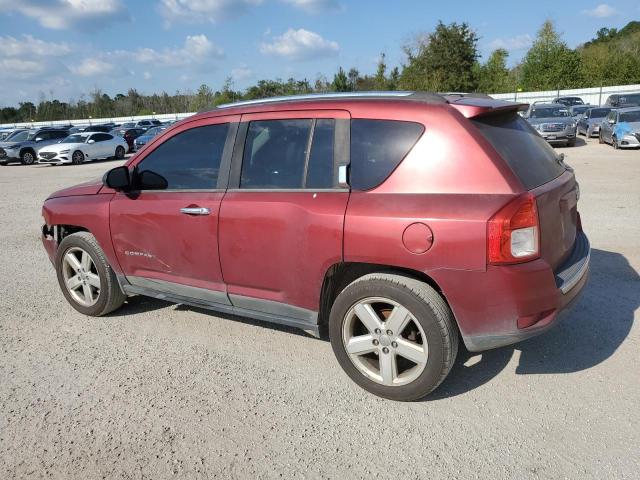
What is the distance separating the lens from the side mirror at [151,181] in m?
4.15

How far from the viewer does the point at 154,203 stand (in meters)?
4.08

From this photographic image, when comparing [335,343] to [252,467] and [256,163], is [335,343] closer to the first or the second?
[252,467]

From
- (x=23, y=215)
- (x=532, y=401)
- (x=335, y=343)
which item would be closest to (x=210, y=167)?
(x=335, y=343)

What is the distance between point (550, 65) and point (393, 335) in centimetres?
6151

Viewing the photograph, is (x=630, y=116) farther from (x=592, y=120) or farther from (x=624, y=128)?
(x=592, y=120)

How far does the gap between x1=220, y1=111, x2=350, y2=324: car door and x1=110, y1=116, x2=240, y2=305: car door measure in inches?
5.5

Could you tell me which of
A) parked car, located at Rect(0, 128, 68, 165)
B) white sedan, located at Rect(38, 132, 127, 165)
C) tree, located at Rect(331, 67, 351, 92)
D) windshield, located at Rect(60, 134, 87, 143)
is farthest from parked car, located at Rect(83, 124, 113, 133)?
tree, located at Rect(331, 67, 351, 92)

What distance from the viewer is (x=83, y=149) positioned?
24.3 meters

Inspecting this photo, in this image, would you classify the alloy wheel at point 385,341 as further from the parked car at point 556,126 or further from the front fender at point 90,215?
the parked car at point 556,126

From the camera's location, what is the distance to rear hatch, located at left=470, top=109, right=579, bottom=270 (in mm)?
3045

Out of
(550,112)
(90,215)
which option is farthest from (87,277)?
(550,112)

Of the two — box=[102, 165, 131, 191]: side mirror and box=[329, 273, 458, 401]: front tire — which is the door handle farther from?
box=[329, 273, 458, 401]: front tire

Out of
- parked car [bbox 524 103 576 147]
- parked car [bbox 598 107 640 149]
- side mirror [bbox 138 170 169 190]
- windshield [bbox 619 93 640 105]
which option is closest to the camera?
side mirror [bbox 138 170 169 190]

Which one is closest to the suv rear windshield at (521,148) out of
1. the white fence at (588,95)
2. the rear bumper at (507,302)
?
the rear bumper at (507,302)
